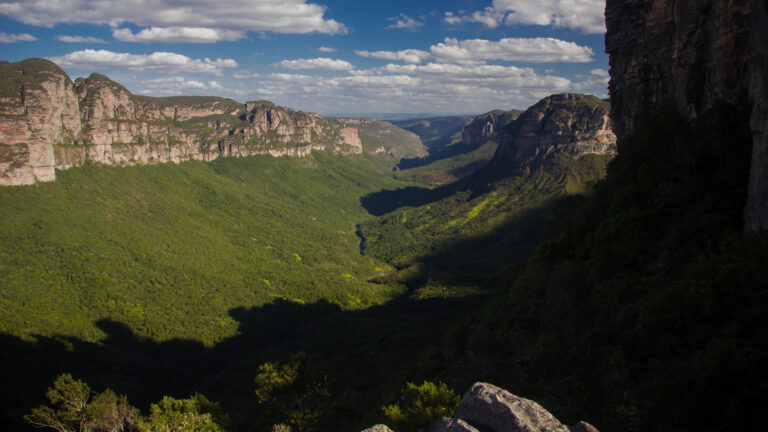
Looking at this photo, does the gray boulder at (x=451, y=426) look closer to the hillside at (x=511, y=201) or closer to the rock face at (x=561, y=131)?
the hillside at (x=511, y=201)

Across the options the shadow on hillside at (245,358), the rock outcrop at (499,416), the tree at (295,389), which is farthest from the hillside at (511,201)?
the rock outcrop at (499,416)

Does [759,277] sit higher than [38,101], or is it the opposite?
[38,101]

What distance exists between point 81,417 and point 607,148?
11365cm

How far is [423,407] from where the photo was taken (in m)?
16.9

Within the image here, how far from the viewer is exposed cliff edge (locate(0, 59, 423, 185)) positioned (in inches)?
2879

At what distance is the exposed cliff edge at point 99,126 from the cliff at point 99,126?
140mm

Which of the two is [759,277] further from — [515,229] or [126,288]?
[515,229]

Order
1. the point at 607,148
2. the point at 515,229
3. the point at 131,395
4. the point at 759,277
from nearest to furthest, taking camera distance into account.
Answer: the point at 759,277 < the point at 131,395 < the point at 515,229 < the point at 607,148

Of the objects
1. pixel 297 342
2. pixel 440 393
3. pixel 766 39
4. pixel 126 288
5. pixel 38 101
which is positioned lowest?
pixel 297 342

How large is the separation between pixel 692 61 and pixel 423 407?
23.3 meters

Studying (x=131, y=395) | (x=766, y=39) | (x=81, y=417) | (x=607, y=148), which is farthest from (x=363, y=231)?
(x=766, y=39)

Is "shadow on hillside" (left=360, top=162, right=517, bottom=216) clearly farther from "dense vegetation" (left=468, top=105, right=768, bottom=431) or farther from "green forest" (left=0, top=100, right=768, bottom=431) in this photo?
"dense vegetation" (left=468, top=105, right=768, bottom=431)

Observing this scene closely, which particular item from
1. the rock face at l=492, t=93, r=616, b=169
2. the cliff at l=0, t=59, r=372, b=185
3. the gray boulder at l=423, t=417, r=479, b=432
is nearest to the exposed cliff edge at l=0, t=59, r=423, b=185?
the cliff at l=0, t=59, r=372, b=185

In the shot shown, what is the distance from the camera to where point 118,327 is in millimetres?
54719
